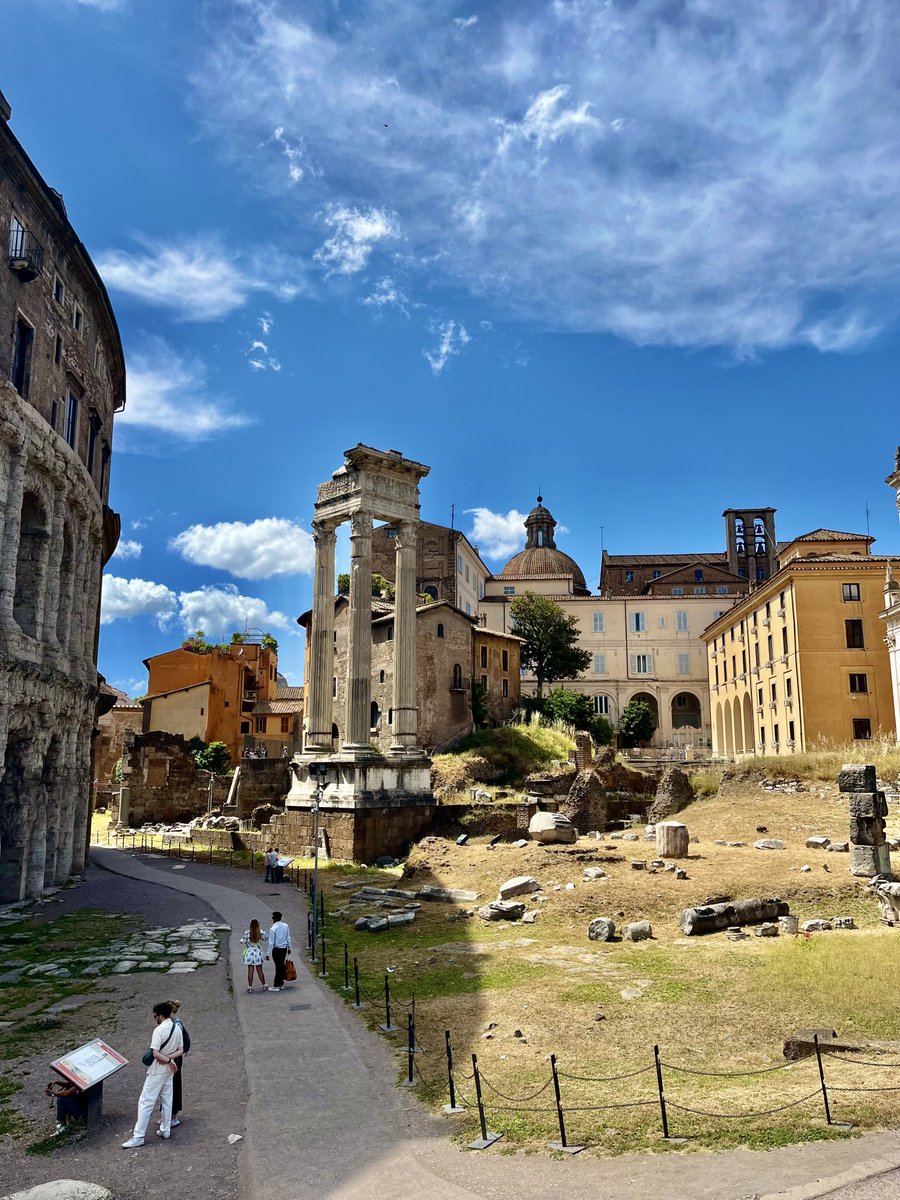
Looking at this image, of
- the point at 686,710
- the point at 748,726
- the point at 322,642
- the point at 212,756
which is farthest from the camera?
the point at 686,710

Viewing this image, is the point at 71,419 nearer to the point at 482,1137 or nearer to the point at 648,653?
the point at 482,1137

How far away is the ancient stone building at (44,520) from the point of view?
67.5 feet

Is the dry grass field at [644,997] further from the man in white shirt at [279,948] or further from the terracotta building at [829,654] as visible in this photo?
the terracotta building at [829,654]

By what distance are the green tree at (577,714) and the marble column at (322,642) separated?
26943mm

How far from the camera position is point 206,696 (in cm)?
6425

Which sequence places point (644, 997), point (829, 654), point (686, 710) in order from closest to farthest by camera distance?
point (644, 997), point (829, 654), point (686, 710)

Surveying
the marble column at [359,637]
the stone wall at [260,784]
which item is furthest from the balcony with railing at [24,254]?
the stone wall at [260,784]

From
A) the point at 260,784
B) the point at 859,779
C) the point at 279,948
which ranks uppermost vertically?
the point at 859,779

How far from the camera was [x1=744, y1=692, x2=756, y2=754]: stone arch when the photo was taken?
189 ft

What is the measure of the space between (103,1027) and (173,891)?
13.6m

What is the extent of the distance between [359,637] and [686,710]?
50.0 metres

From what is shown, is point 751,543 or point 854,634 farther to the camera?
point 751,543

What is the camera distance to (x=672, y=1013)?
11789 millimetres

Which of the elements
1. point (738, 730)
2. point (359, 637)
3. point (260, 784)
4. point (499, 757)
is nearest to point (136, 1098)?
point (359, 637)
